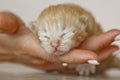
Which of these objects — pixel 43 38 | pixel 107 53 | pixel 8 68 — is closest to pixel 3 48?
pixel 8 68

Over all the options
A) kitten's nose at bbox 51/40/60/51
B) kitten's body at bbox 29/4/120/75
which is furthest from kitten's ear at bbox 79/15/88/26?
kitten's nose at bbox 51/40/60/51

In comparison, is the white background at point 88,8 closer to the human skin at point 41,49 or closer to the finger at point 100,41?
the human skin at point 41,49

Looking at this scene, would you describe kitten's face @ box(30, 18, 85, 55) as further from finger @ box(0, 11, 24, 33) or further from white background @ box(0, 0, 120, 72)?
white background @ box(0, 0, 120, 72)

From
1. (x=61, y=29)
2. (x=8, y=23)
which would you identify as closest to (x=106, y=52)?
(x=61, y=29)

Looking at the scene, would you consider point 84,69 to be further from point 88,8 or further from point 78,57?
point 88,8

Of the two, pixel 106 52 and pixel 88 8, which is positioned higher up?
pixel 88 8

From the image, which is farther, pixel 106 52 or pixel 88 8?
pixel 88 8

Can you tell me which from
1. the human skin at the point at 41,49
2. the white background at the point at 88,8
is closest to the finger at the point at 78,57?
the human skin at the point at 41,49
